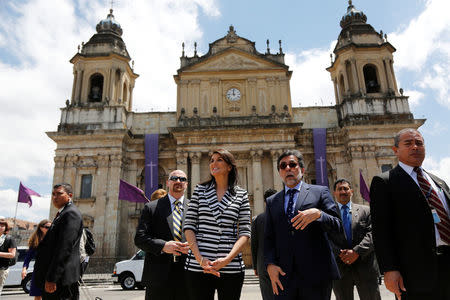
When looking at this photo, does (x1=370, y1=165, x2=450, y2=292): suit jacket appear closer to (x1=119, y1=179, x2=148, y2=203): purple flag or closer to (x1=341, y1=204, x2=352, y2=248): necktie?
(x1=341, y1=204, x2=352, y2=248): necktie

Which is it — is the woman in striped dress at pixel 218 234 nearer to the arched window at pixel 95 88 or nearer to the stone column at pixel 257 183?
the stone column at pixel 257 183

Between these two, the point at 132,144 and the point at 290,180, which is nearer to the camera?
the point at 290,180

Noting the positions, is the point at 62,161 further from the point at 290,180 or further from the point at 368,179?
the point at 290,180

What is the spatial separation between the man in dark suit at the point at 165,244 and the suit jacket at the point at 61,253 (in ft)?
3.35

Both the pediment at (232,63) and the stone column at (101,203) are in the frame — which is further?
the pediment at (232,63)

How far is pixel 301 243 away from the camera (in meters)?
3.29

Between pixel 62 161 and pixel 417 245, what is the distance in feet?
80.0

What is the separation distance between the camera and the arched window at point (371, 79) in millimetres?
26141

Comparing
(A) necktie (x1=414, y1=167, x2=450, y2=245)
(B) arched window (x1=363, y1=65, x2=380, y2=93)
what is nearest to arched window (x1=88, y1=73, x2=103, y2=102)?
(B) arched window (x1=363, y1=65, x2=380, y2=93)

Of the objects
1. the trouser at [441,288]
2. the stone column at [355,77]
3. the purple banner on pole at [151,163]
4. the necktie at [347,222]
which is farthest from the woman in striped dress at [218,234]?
the stone column at [355,77]

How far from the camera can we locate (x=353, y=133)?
23547 mm

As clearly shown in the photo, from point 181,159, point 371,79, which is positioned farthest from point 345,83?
point 181,159

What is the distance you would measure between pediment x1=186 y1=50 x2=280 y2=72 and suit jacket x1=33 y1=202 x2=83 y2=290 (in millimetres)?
21877

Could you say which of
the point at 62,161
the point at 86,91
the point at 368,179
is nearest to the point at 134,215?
the point at 62,161
